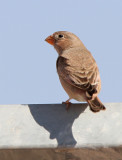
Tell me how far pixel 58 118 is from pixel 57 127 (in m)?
0.18

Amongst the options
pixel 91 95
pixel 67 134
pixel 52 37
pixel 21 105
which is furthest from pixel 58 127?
pixel 52 37

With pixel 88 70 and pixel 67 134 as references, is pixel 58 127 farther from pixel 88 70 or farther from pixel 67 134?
pixel 88 70

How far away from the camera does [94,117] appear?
13.0 feet

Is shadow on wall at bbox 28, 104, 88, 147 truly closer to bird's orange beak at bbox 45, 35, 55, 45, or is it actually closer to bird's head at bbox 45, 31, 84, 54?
bird's head at bbox 45, 31, 84, 54

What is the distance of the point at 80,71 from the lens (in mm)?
5398

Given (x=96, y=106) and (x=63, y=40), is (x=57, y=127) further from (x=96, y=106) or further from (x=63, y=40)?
(x=63, y=40)

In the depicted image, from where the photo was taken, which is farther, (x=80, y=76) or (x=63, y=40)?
(x=63, y=40)

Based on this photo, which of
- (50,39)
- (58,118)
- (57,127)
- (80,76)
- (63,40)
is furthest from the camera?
(50,39)

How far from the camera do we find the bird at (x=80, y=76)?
4835 mm

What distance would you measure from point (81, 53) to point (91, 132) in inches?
113

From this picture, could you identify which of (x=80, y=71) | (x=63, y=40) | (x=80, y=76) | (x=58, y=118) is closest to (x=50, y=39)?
(x=63, y=40)

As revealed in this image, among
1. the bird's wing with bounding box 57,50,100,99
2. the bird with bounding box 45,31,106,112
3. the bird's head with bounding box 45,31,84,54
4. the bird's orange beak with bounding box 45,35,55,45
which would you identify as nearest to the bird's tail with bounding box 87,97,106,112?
the bird with bounding box 45,31,106,112

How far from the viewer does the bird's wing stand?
5.02 metres

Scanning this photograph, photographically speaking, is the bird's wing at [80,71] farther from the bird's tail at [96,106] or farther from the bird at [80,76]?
the bird's tail at [96,106]
